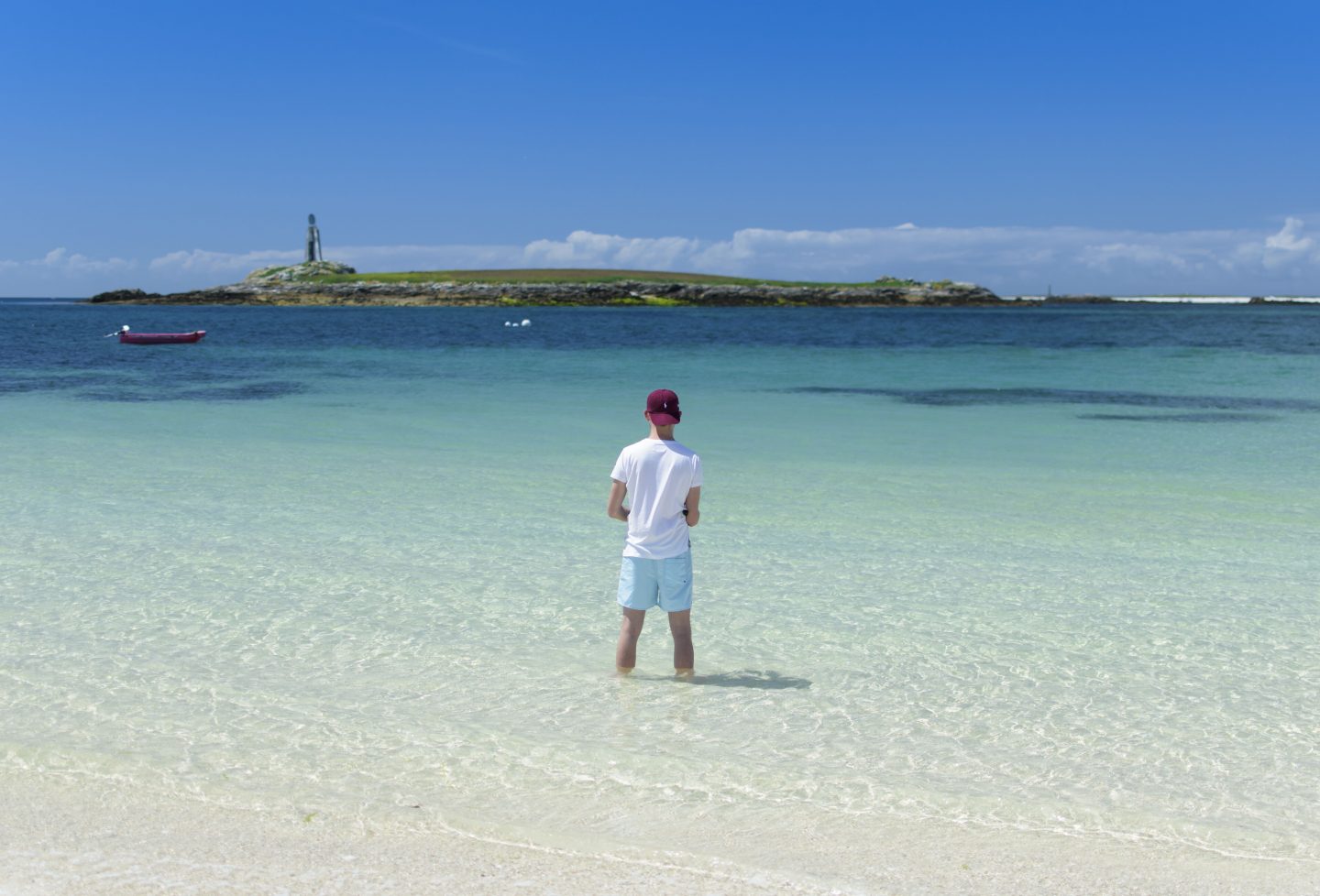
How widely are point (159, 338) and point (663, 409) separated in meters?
58.5

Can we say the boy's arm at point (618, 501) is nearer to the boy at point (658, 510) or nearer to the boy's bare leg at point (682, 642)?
the boy at point (658, 510)

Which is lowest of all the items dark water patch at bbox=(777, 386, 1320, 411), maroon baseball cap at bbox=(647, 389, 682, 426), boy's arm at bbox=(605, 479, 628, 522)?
dark water patch at bbox=(777, 386, 1320, 411)

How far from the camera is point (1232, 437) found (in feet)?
71.5

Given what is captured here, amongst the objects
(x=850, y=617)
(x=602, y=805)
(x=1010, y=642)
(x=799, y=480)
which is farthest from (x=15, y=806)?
(x=799, y=480)

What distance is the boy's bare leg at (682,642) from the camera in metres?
7.18

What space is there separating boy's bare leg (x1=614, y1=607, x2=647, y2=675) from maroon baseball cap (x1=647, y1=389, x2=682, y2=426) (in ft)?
4.23

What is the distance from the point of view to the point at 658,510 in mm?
6660

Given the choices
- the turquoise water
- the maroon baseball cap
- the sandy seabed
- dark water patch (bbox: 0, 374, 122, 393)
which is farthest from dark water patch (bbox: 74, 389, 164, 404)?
the sandy seabed

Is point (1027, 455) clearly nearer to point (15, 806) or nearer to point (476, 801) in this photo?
point (476, 801)

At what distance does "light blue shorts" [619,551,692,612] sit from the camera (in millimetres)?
6859

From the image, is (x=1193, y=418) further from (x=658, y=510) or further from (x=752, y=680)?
(x=658, y=510)

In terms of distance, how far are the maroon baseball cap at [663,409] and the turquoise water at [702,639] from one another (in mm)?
Result: 1785

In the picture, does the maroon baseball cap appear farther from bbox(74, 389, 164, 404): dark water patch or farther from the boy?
bbox(74, 389, 164, 404): dark water patch

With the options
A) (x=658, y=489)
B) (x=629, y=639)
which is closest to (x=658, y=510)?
(x=658, y=489)
